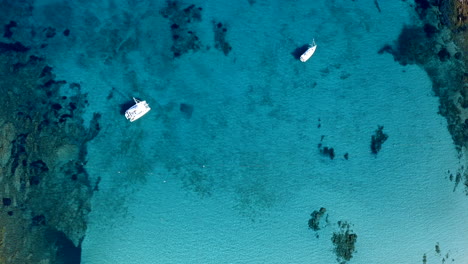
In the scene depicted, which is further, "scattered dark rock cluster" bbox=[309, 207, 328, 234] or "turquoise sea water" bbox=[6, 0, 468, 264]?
"scattered dark rock cluster" bbox=[309, 207, 328, 234]

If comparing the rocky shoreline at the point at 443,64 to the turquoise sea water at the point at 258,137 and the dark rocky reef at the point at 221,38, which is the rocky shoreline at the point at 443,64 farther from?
the dark rocky reef at the point at 221,38

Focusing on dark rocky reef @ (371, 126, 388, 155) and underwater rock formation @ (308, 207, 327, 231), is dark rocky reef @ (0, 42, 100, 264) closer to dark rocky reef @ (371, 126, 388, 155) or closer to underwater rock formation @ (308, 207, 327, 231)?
underwater rock formation @ (308, 207, 327, 231)

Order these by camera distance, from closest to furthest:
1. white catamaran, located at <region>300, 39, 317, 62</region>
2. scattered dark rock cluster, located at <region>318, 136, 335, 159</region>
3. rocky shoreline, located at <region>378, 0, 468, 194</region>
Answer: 1. white catamaran, located at <region>300, 39, 317, 62</region>
2. scattered dark rock cluster, located at <region>318, 136, 335, 159</region>
3. rocky shoreline, located at <region>378, 0, 468, 194</region>

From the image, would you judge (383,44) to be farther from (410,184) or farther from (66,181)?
(66,181)

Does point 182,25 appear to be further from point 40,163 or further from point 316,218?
point 316,218

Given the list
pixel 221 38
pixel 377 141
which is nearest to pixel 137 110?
pixel 221 38

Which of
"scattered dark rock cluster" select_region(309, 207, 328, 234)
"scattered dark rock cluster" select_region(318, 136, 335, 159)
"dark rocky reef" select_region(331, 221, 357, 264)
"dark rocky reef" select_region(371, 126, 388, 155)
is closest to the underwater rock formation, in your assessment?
"scattered dark rock cluster" select_region(309, 207, 328, 234)
